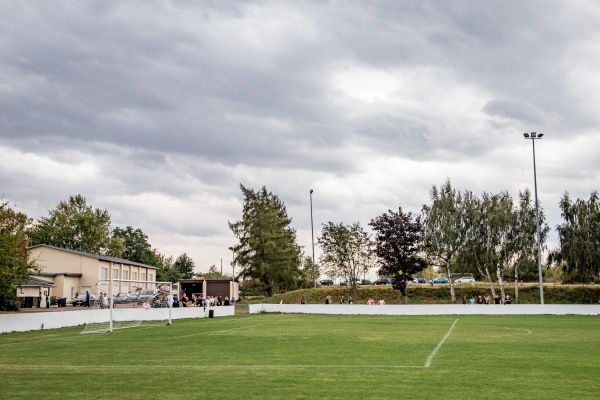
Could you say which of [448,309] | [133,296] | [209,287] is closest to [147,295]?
[133,296]

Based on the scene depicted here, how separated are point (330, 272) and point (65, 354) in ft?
251

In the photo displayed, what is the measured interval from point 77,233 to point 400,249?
2473 inches

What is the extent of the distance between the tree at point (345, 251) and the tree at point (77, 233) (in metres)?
41.8

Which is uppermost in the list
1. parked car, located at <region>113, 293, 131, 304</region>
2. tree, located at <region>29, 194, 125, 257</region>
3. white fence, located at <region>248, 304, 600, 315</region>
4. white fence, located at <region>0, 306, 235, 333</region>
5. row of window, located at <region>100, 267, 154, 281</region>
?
tree, located at <region>29, 194, 125, 257</region>

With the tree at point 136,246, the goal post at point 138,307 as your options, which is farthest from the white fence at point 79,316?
the tree at point 136,246

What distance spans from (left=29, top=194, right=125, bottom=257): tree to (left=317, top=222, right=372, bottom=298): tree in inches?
1646

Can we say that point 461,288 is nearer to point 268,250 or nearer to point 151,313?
point 268,250

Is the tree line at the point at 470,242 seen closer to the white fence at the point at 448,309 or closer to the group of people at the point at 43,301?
the white fence at the point at 448,309

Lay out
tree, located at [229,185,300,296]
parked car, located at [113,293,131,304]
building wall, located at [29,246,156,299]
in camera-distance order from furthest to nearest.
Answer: tree, located at [229,185,300,296], building wall, located at [29,246,156,299], parked car, located at [113,293,131,304]

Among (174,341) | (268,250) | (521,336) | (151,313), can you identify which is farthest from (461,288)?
(174,341)

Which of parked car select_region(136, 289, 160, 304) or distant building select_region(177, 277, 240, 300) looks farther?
distant building select_region(177, 277, 240, 300)

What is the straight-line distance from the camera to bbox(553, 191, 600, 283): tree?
69.1m

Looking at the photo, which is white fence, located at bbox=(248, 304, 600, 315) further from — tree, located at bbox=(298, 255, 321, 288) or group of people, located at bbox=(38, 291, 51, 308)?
tree, located at bbox=(298, 255, 321, 288)

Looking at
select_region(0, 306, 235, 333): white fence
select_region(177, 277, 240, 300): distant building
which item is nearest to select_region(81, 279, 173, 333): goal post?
select_region(0, 306, 235, 333): white fence
